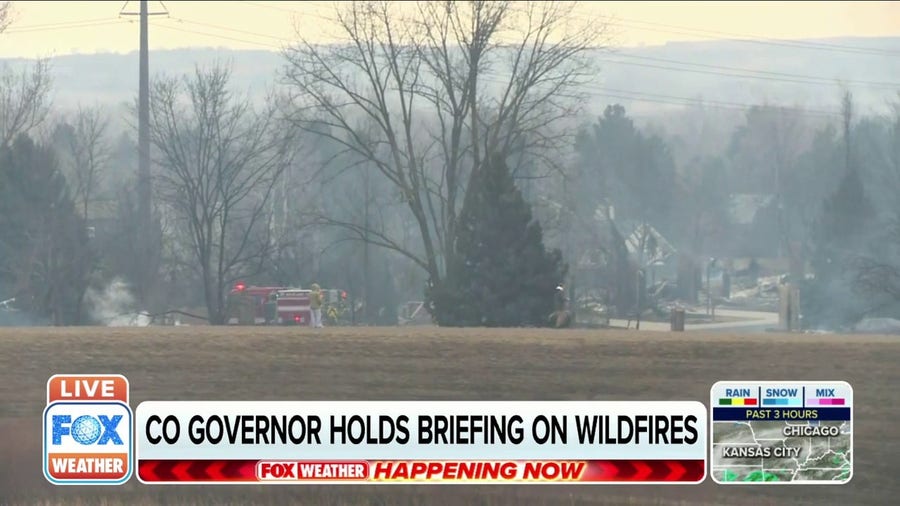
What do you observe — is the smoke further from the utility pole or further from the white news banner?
the white news banner

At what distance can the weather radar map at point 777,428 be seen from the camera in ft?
45.6

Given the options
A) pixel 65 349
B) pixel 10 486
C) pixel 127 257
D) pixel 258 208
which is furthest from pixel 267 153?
pixel 10 486

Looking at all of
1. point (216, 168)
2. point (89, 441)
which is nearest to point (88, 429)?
point (89, 441)

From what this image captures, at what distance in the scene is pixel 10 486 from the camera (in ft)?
53.4

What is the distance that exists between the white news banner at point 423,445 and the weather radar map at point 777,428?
0.77 ft

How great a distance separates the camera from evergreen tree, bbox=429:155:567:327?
37344 millimetres

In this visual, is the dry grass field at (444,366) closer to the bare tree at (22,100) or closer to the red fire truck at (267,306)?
the red fire truck at (267,306)

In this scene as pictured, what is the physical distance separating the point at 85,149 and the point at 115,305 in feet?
42.7

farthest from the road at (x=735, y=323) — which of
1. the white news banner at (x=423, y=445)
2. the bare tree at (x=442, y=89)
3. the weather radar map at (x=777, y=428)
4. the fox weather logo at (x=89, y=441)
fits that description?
the fox weather logo at (x=89, y=441)

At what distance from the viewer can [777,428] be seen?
13930mm

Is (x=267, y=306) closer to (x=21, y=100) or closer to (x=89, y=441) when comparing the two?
(x=21, y=100)

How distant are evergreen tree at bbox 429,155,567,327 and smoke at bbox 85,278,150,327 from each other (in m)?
12.0

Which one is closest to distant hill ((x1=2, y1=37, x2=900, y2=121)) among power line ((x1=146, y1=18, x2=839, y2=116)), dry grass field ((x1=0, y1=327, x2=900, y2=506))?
power line ((x1=146, y1=18, x2=839, y2=116))

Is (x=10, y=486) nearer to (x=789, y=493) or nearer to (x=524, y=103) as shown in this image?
(x=789, y=493)
